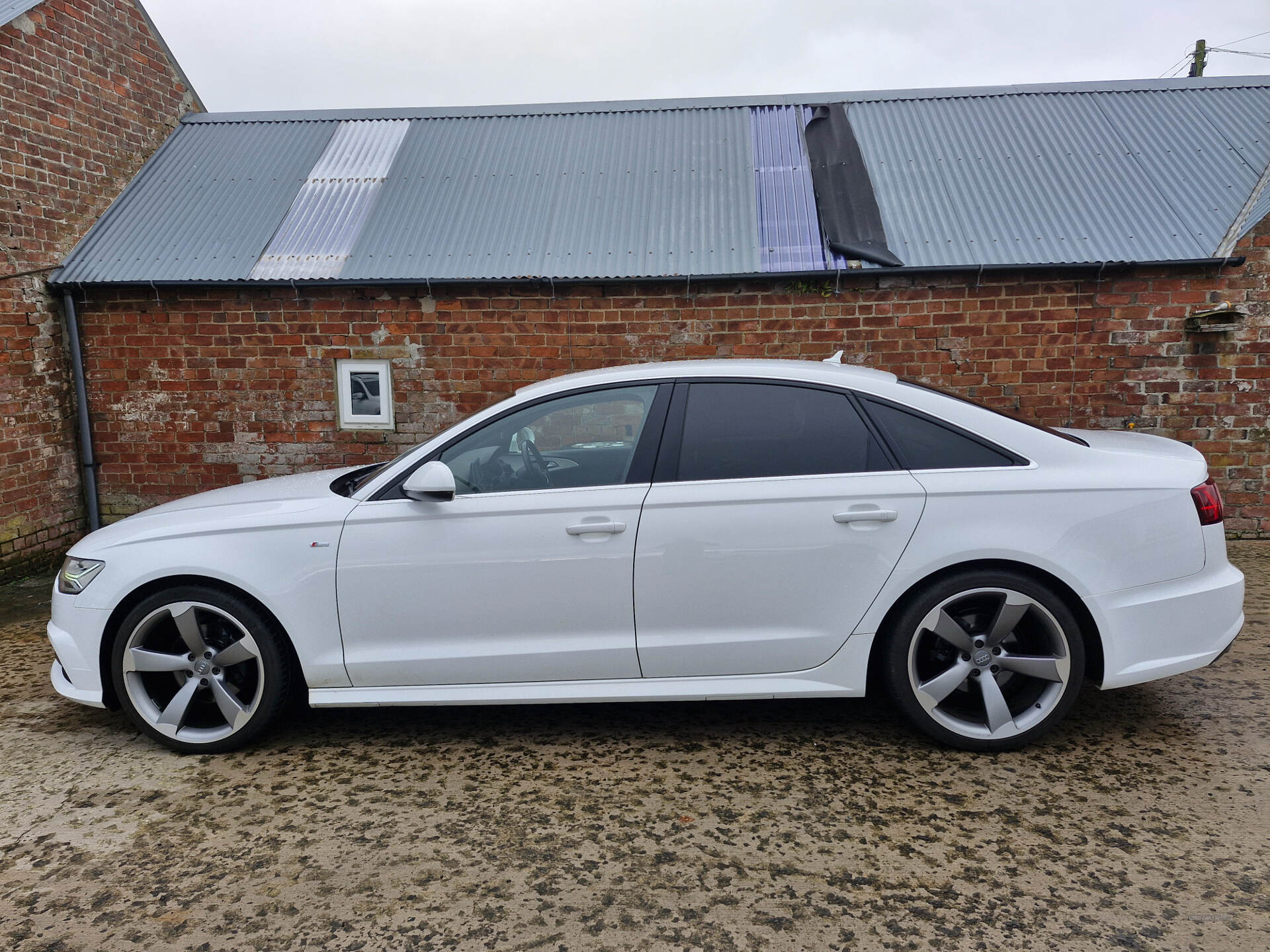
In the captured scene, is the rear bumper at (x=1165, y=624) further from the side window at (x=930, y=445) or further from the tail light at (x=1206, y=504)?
the side window at (x=930, y=445)

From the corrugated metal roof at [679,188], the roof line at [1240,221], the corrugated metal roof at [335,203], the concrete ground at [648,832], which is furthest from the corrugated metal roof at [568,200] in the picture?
the concrete ground at [648,832]

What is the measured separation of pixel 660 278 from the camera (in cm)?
688

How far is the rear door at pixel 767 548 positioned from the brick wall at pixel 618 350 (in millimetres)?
3734

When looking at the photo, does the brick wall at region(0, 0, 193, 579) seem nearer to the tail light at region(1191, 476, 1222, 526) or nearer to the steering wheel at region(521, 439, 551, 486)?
the steering wheel at region(521, 439, 551, 486)

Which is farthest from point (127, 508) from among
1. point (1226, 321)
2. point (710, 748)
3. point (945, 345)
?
point (1226, 321)

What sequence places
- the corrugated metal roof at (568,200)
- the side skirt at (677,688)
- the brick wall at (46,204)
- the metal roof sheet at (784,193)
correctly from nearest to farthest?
the side skirt at (677,688)
the brick wall at (46,204)
the metal roof sheet at (784,193)
the corrugated metal roof at (568,200)

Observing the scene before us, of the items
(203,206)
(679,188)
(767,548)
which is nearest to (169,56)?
(203,206)

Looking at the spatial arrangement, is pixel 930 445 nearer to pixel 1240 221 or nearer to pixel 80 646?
pixel 80 646

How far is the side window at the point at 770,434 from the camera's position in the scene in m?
3.39

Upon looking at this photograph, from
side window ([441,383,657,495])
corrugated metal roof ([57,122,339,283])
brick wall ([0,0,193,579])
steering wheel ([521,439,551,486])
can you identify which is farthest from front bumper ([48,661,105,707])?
corrugated metal roof ([57,122,339,283])

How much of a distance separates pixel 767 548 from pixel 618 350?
411 centimetres

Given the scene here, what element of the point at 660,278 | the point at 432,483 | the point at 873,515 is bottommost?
the point at 873,515

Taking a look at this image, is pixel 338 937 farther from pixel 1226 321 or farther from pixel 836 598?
pixel 1226 321

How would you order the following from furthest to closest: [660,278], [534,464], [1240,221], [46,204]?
1. [46,204]
2. [660,278]
3. [1240,221]
4. [534,464]
